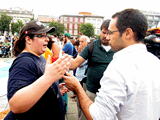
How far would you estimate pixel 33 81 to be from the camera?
1.23 m

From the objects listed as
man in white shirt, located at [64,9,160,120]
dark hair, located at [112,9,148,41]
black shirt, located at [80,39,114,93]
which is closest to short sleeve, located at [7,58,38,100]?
man in white shirt, located at [64,9,160,120]

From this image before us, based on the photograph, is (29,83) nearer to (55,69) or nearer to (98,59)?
(55,69)

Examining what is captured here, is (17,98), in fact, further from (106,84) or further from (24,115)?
(106,84)

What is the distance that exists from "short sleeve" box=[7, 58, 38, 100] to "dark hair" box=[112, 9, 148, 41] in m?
0.90

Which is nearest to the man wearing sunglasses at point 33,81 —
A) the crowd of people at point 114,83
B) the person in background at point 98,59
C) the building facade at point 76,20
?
the crowd of people at point 114,83

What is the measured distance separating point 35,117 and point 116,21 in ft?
3.91

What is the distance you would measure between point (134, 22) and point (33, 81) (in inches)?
40.9

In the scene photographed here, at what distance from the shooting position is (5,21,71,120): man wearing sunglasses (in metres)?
1.05

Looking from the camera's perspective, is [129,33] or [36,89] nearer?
[36,89]

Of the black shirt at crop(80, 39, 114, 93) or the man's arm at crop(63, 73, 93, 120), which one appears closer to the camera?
the man's arm at crop(63, 73, 93, 120)

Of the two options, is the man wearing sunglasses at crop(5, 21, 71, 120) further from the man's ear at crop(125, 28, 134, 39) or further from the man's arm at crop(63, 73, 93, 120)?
the man's ear at crop(125, 28, 134, 39)

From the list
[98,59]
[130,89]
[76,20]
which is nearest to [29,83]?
[130,89]

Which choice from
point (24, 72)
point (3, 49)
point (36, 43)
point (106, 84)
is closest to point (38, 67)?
point (24, 72)

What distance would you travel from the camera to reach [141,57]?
104 centimetres
